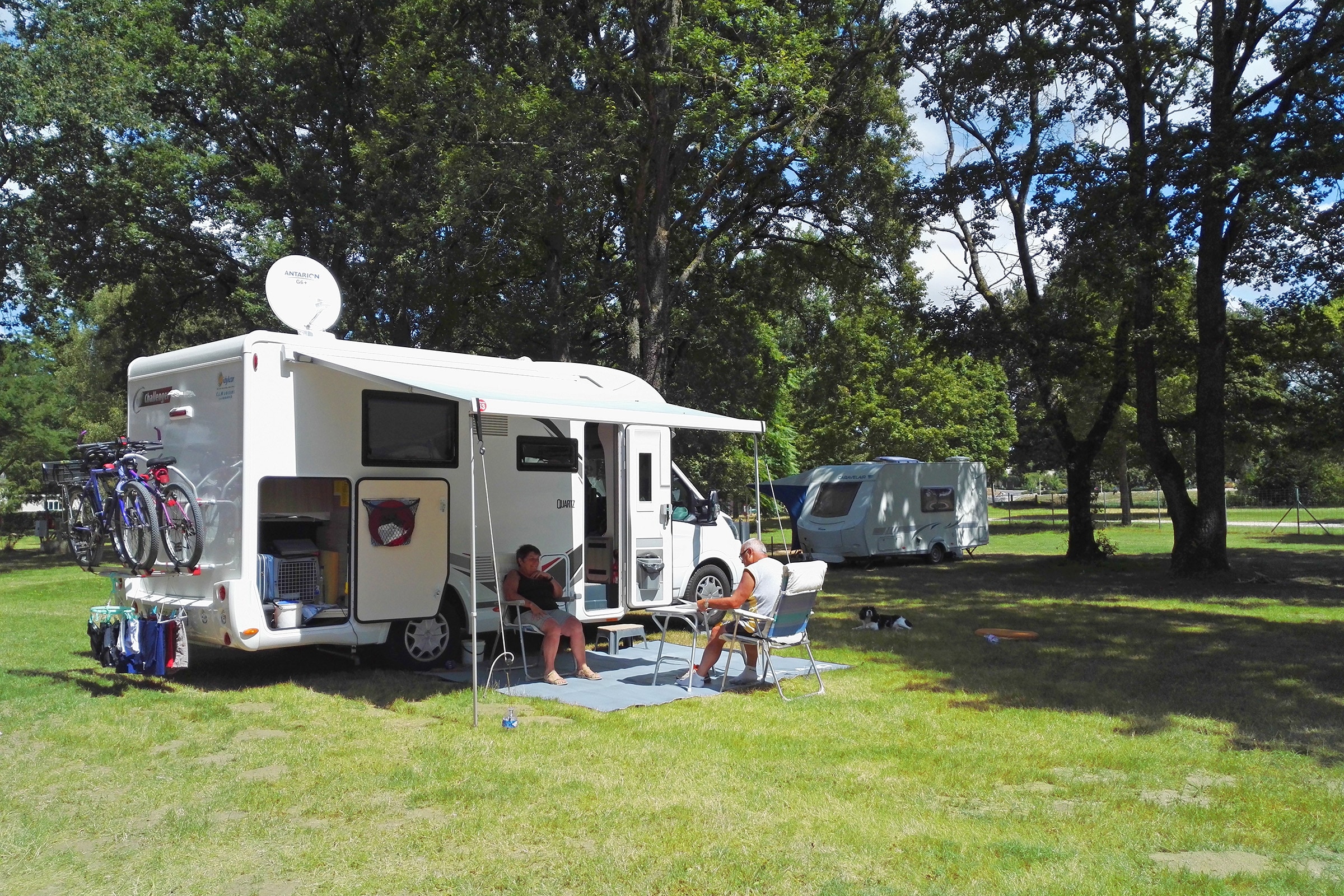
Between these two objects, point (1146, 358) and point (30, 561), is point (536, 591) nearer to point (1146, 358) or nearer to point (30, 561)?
point (1146, 358)

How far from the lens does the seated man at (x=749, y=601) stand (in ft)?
27.1

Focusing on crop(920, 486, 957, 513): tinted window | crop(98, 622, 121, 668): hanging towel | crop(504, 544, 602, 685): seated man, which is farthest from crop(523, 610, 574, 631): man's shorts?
crop(920, 486, 957, 513): tinted window

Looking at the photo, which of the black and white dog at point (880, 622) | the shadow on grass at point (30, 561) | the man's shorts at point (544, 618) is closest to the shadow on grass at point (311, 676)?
the man's shorts at point (544, 618)

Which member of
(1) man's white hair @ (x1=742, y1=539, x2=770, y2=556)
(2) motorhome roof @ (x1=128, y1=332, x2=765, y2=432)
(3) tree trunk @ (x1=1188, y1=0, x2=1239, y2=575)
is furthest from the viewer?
(3) tree trunk @ (x1=1188, y1=0, x2=1239, y2=575)

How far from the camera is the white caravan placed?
807 centimetres

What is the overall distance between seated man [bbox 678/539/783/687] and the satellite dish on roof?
13.2 feet

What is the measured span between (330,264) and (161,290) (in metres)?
4.41

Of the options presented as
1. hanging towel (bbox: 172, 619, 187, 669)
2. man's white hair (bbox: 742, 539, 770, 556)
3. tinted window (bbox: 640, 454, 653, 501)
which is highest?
tinted window (bbox: 640, 454, 653, 501)

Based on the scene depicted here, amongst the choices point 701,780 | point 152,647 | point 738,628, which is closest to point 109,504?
point 152,647

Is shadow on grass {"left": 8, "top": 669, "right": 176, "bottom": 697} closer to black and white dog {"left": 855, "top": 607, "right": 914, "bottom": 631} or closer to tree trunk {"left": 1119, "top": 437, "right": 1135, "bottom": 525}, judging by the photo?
black and white dog {"left": 855, "top": 607, "right": 914, "bottom": 631}

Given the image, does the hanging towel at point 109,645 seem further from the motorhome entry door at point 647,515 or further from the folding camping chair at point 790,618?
the folding camping chair at point 790,618

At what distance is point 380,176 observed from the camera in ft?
64.5

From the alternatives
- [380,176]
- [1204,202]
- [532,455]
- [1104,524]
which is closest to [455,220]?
[380,176]

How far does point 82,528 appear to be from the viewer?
29.1ft
